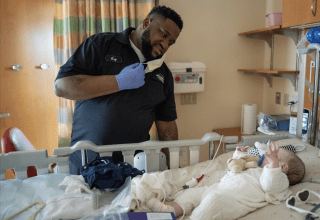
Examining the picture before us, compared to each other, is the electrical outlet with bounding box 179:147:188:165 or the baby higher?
the baby

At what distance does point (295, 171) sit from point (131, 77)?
0.90m

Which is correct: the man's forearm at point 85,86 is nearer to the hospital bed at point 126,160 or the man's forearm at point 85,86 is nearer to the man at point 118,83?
the man at point 118,83

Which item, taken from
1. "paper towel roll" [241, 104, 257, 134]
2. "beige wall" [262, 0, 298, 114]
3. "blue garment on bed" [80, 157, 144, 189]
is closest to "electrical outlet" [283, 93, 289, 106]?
"beige wall" [262, 0, 298, 114]

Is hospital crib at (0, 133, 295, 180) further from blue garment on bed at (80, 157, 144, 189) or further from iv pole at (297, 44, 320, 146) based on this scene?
iv pole at (297, 44, 320, 146)

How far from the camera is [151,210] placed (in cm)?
98

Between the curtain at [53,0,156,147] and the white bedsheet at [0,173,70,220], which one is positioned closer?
the white bedsheet at [0,173,70,220]

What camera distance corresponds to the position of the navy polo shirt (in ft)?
4.94

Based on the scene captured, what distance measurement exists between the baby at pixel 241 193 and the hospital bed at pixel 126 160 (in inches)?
1.5

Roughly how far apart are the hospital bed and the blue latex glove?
14.8 inches

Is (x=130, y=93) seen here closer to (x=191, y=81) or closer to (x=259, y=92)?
(x=191, y=81)

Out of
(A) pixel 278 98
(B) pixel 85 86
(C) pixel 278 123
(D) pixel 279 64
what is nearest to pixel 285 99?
(A) pixel 278 98

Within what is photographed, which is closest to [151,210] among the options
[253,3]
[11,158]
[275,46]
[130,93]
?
[11,158]

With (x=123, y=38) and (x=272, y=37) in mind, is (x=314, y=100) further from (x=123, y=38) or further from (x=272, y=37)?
(x=272, y=37)

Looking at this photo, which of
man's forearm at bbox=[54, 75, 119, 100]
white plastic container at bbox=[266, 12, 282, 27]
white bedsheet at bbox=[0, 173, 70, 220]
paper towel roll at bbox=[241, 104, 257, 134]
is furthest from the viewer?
paper towel roll at bbox=[241, 104, 257, 134]
